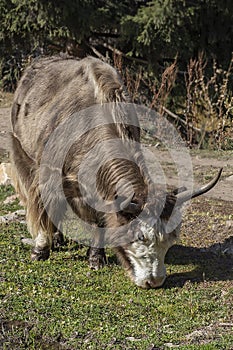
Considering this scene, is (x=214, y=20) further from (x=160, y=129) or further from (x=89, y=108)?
(x=89, y=108)

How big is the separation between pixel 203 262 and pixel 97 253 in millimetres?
1166

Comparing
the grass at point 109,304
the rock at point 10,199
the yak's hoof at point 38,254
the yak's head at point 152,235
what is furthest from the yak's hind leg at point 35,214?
the rock at point 10,199

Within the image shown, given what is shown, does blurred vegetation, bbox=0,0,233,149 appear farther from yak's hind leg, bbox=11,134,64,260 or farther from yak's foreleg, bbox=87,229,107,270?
yak's foreleg, bbox=87,229,107,270

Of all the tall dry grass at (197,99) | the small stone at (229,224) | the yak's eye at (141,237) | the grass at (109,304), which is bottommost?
the tall dry grass at (197,99)

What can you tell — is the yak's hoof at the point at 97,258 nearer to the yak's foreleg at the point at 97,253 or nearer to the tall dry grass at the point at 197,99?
the yak's foreleg at the point at 97,253

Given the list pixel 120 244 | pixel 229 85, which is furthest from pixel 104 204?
pixel 229 85

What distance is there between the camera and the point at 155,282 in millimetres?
6562

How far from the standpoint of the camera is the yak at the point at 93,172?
21.0ft

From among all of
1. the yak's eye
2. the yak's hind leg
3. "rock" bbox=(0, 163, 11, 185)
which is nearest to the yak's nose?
the yak's eye

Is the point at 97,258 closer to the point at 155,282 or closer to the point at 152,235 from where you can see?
Result: the point at 155,282

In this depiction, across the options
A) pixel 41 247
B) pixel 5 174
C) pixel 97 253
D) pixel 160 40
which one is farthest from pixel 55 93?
pixel 160 40

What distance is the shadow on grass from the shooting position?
A: 7.11 meters

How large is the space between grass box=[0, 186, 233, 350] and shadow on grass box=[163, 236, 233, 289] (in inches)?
0.4

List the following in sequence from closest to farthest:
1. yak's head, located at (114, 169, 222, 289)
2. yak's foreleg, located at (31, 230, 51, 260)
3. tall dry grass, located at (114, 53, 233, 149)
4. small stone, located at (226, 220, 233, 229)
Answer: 1. yak's head, located at (114, 169, 222, 289)
2. yak's foreleg, located at (31, 230, 51, 260)
3. small stone, located at (226, 220, 233, 229)
4. tall dry grass, located at (114, 53, 233, 149)
